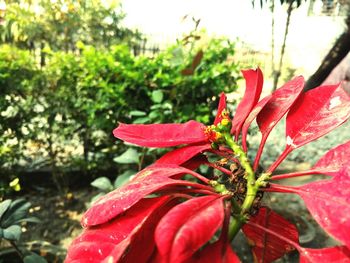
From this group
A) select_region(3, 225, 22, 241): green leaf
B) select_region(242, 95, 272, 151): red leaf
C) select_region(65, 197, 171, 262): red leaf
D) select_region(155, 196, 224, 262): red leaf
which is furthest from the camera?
select_region(3, 225, 22, 241): green leaf

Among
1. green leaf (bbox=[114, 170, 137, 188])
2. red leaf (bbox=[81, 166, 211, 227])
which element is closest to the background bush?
green leaf (bbox=[114, 170, 137, 188])

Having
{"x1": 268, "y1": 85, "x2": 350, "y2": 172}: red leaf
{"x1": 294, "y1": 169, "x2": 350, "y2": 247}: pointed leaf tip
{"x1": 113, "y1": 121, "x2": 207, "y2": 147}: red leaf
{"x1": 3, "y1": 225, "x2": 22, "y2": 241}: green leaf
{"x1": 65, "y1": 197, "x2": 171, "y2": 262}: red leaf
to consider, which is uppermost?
{"x1": 268, "y1": 85, "x2": 350, "y2": 172}: red leaf

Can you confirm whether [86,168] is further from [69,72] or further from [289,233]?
[289,233]

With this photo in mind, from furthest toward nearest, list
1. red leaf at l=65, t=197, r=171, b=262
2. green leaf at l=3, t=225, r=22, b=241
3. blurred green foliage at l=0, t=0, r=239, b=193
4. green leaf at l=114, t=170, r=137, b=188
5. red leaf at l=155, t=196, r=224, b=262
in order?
blurred green foliage at l=0, t=0, r=239, b=193 < green leaf at l=114, t=170, r=137, b=188 < green leaf at l=3, t=225, r=22, b=241 < red leaf at l=65, t=197, r=171, b=262 < red leaf at l=155, t=196, r=224, b=262

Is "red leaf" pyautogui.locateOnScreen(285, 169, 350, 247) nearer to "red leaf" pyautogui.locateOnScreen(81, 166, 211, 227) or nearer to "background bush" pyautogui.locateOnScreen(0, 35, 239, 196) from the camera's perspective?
"red leaf" pyautogui.locateOnScreen(81, 166, 211, 227)

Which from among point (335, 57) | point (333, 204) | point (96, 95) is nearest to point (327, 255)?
point (333, 204)

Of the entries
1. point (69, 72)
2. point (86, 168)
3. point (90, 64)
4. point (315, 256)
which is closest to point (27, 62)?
point (69, 72)

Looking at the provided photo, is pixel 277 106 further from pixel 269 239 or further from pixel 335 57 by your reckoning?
pixel 335 57
